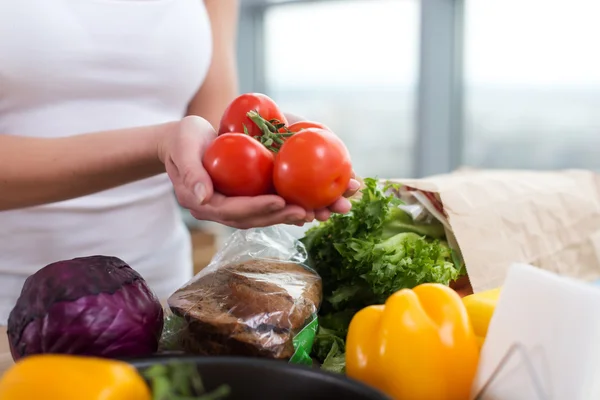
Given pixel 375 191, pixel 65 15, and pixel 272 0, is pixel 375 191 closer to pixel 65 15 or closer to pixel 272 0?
pixel 65 15

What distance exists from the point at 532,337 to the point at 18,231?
37.5 inches

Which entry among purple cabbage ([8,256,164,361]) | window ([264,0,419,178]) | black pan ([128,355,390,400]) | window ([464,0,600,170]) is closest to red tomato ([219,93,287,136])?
purple cabbage ([8,256,164,361])

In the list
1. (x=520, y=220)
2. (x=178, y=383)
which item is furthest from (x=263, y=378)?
(x=520, y=220)

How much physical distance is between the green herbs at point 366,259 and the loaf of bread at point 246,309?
9cm

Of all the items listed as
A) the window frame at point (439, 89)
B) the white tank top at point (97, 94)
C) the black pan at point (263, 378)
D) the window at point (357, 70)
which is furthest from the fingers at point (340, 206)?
the window at point (357, 70)

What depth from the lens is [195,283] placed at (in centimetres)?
81

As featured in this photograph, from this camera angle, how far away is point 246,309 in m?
0.71

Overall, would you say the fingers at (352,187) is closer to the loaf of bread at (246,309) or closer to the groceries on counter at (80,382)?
the loaf of bread at (246,309)

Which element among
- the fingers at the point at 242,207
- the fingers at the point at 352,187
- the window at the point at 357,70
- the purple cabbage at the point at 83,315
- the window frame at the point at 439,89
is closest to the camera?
the purple cabbage at the point at 83,315

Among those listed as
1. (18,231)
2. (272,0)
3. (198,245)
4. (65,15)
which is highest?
(272,0)

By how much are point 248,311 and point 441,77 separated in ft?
7.10

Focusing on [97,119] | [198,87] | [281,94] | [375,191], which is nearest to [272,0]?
[281,94]

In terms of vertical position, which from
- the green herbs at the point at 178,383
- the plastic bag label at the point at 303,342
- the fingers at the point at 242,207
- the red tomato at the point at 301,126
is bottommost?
the plastic bag label at the point at 303,342

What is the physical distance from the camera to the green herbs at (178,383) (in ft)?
1.35
